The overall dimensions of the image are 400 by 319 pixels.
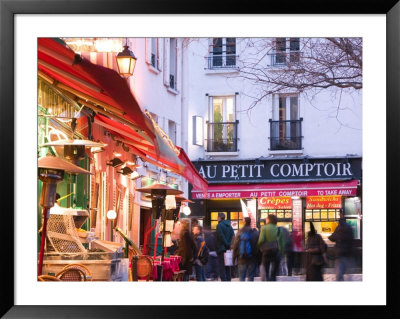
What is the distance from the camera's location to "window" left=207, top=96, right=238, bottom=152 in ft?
60.6

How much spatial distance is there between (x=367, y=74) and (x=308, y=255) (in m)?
4.04

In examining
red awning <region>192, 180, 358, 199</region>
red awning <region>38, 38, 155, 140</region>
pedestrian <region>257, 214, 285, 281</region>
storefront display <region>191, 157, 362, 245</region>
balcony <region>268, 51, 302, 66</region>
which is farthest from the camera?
red awning <region>192, 180, 358, 199</region>

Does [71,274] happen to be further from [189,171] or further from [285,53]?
[189,171]

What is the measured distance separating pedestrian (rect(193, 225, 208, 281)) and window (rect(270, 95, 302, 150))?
13.8ft

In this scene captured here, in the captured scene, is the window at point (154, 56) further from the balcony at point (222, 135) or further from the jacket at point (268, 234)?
the jacket at point (268, 234)

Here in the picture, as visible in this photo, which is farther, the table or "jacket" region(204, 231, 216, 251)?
"jacket" region(204, 231, 216, 251)

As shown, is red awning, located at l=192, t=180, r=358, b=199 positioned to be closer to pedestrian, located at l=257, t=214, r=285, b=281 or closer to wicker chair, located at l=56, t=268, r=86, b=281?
pedestrian, located at l=257, t=214, r=285, b=281

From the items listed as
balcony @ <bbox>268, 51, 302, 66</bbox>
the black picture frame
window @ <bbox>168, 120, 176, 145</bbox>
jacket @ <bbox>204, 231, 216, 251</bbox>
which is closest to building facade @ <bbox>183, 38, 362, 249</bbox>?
window @ <bbox>168, 120, 176, 145</bbox>

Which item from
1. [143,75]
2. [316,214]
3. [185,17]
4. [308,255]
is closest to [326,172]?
[316,214]

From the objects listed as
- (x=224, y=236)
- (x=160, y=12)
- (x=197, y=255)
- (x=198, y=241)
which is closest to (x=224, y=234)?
(x=224, y=236)

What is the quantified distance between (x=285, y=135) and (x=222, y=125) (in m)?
1.39

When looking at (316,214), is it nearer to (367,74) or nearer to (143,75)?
(143,75)

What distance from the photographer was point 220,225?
13781mm

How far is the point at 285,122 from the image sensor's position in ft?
58.5
